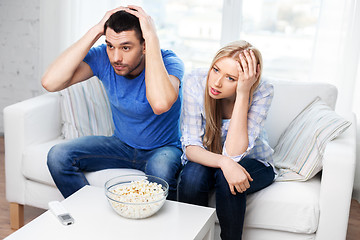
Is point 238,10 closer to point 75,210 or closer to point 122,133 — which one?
point 122,133

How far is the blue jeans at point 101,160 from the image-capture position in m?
2.03

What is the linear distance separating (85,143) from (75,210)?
0.61 meters

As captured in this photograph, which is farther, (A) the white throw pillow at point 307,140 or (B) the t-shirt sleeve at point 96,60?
(B) the t-shirt sleeve at point 96,60

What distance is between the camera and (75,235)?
4.76 feet

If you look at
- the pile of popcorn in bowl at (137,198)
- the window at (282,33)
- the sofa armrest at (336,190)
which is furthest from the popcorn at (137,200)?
the window at (282,33)

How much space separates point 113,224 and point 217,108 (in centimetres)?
73

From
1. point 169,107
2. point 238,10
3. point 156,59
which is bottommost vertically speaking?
point 169,107

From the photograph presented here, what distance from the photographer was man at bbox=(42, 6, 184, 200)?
2018 mm

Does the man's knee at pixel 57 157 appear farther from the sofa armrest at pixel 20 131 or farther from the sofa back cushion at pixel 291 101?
the sofa back cushion at pixel 291 101

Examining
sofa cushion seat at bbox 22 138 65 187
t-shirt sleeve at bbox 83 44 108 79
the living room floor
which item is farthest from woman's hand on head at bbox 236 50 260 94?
the living room floor

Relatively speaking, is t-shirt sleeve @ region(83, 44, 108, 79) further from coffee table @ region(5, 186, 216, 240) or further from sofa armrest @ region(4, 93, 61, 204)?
coffee table @ region(5, 186, 216, 240)

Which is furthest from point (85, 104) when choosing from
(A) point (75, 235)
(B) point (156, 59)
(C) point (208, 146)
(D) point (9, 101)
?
(D) point (9, 101)

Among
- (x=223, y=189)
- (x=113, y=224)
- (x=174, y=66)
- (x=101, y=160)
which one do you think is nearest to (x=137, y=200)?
(x=113, y=224)

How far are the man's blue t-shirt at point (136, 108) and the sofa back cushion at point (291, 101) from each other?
480 millimetres
